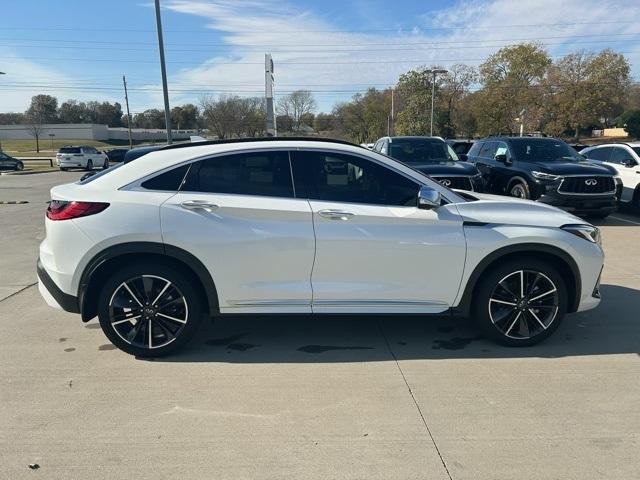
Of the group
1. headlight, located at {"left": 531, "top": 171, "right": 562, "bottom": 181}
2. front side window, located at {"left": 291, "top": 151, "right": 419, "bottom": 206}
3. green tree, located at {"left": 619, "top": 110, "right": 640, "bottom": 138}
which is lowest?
headlight, located at {"left": 531, "top": 171, "right": 562, "bottom": 181}

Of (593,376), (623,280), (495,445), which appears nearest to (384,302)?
(495,445)

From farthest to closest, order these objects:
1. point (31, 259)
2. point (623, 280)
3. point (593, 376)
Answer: point (31, 259) < point (623, 280) < point (593, 376)

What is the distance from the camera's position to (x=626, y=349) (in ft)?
13.7

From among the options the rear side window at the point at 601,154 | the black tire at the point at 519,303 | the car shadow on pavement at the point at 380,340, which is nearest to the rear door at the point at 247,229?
the car shadow on pavement at the point at 380,340

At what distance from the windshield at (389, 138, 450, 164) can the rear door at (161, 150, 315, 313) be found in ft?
22.7

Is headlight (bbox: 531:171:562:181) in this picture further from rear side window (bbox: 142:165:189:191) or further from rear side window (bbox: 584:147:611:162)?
rear side window (bbox: 142:165:189:191)

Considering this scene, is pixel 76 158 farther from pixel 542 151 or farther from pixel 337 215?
pixel 337 215

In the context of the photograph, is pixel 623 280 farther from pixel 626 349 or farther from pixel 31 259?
pixel 31 259

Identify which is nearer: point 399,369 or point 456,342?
point 399,369

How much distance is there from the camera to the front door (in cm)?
385

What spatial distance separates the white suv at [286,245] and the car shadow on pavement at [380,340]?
0.98ft

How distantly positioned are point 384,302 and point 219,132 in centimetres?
3785

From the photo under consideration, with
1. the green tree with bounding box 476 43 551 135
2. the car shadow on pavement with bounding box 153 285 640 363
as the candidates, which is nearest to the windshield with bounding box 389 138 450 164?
the car shadow on pavement with bounding box 153 285 640 363

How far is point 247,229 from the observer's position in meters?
3.81
